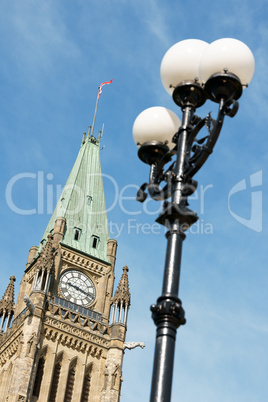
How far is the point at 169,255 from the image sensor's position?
10273 millimetres

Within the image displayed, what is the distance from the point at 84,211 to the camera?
67062 millimetres

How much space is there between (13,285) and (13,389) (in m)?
15.5

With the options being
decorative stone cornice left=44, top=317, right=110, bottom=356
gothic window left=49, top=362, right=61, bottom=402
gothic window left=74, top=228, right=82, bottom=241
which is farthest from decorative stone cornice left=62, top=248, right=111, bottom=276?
gothic window left=49, top=362, right=61, bottom=402

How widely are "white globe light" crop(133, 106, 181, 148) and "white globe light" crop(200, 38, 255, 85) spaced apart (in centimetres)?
129

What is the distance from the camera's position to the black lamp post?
9.74 m

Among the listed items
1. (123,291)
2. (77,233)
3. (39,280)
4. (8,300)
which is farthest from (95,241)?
(8,300)

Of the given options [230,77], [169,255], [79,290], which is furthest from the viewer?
[79,290]

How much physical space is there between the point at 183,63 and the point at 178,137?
4.38ft

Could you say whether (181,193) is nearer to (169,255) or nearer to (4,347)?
(169,255)

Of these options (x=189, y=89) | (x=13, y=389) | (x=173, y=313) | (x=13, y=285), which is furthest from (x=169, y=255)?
(x=13, y=285)

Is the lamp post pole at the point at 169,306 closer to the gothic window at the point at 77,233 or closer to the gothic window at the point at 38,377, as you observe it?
the gothic window at the point at 38,377

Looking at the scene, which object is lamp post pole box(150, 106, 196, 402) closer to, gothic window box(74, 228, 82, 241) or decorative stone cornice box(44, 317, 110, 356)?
decorative stone cornice box(44, 317, 110, 356)

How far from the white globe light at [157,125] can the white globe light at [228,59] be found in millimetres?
1294

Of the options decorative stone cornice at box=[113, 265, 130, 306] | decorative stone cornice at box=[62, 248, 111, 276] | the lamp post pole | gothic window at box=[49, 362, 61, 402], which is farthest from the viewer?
decorative stone cornice at box=[62, 248, 111, 276]
